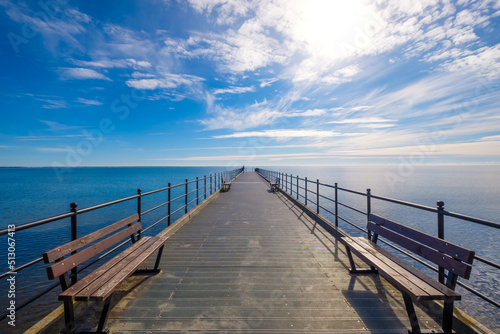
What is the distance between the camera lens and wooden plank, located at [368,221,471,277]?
2.16 metres

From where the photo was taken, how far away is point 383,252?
10.7 ft

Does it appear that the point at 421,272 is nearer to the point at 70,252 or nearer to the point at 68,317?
the point at 68,317

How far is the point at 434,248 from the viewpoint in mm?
2564

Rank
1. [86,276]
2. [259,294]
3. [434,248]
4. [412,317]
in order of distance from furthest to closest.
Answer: [259,294] < [434,248] < [86,276] < [412,317]

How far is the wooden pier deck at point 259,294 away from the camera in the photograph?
243cm

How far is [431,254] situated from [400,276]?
0.43m

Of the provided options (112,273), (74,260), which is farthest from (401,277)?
(74,260)

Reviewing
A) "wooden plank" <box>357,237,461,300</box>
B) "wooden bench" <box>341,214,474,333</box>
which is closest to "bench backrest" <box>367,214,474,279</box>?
"wooden bench" <box>341,214,474,333</box>

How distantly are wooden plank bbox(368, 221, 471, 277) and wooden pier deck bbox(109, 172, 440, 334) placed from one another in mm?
643

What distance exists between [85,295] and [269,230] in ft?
14.5

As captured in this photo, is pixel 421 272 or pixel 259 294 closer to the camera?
pixel 421 272

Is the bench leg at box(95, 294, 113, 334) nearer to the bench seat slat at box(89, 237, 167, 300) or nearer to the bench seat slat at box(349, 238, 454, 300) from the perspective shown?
the bench seat slat at box(89, 237, 167, 300)

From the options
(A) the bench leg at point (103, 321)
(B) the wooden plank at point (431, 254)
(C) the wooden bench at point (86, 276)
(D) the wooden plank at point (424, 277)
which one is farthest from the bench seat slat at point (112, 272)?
(B) the wooden plank at point (431, 254)

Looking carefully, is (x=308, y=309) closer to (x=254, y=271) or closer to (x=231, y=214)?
(x=254, y=271)
